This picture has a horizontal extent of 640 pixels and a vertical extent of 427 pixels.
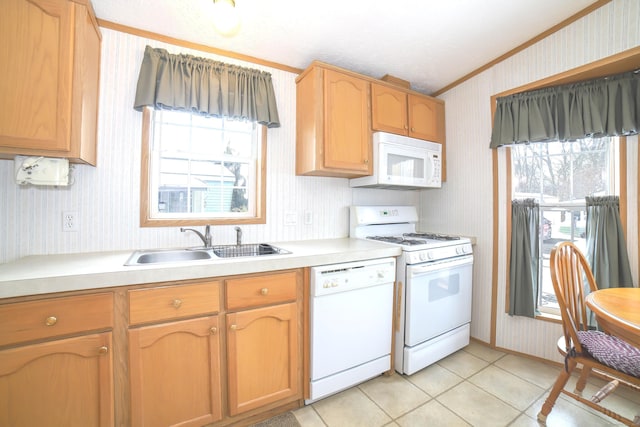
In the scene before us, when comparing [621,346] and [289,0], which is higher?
[289,0]

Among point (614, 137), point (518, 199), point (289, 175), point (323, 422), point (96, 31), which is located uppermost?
point (96, 31)

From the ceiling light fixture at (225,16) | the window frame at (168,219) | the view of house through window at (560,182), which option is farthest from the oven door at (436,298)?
the ceiling light fixture at (225,16)

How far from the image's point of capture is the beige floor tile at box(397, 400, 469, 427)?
59.1 inches

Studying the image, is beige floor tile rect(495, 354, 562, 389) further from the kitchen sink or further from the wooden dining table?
the kitchen sink

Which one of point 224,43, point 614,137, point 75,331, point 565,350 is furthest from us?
point 224,43

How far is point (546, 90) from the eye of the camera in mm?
2025

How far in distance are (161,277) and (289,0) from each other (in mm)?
1738

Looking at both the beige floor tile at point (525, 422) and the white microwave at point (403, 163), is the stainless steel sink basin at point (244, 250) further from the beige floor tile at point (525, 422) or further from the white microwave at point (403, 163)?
the beige floor tile at point (525, 422)

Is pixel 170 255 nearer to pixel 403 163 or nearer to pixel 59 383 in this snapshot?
pixel 59 383

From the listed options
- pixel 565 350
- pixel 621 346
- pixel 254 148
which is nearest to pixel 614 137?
pixel 621 346

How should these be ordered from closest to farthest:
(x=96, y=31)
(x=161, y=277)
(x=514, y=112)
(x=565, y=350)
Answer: (x=161, y=277)
(x=565, y=350)
(x=96, y=31)
(x=514, y=112)

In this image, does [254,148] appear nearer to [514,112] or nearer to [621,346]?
[514,112]

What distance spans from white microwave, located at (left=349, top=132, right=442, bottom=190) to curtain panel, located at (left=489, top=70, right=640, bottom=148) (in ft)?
1.67

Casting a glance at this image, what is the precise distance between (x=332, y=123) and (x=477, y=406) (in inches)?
84.6
